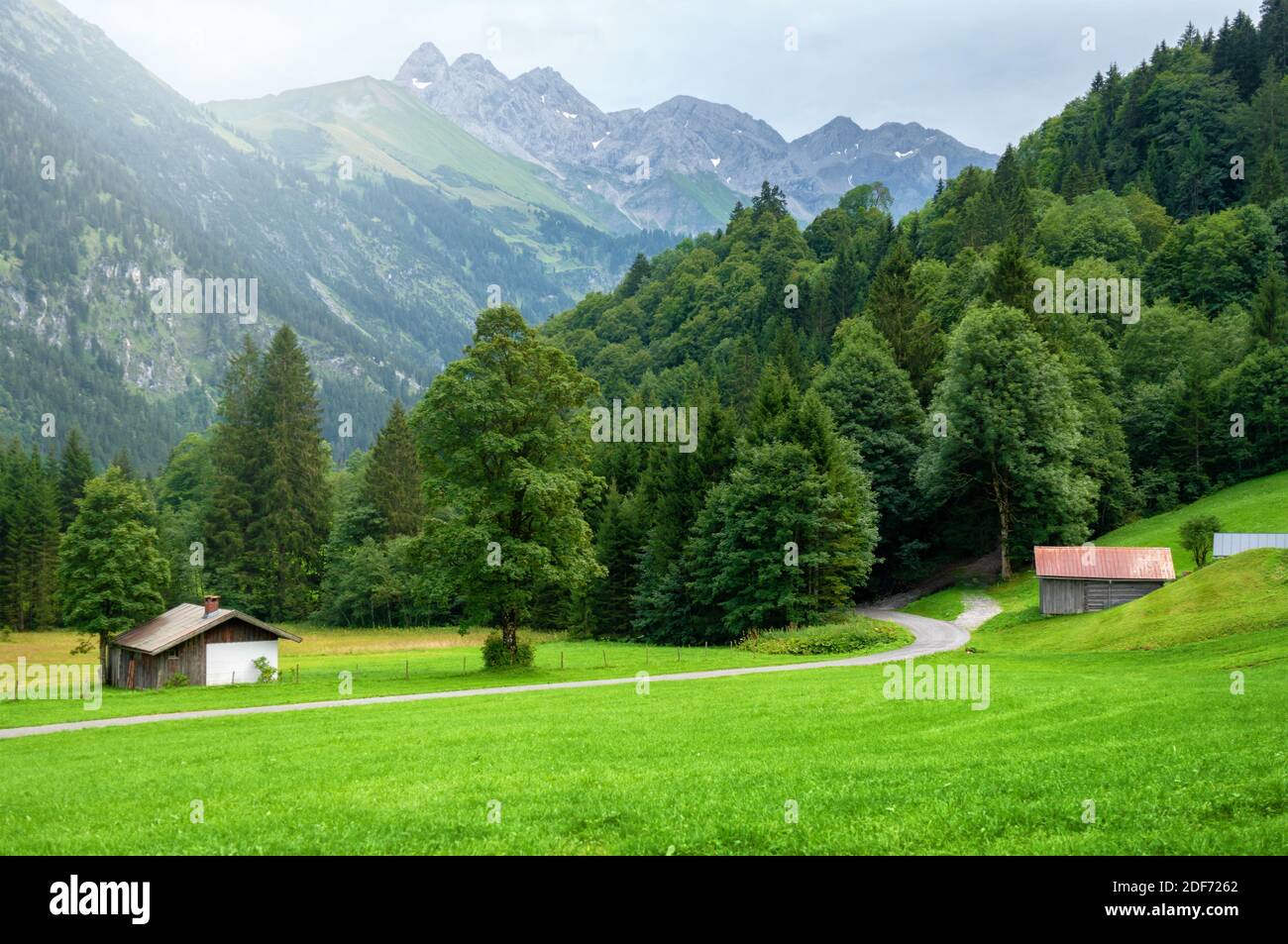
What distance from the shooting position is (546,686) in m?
39.4

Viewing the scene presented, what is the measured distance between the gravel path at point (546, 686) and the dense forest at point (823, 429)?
23.5ft

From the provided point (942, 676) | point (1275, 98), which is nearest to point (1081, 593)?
point (942, 676)

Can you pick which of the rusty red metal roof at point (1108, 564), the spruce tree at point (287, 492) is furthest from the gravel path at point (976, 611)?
the spruce tree at point (287, 492)

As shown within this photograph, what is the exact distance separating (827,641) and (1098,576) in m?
16.4

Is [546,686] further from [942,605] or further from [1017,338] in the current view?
[1017,338]

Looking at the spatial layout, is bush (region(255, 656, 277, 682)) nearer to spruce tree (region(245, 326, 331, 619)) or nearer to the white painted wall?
the white painted wall

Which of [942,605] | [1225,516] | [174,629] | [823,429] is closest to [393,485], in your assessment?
[174,629]

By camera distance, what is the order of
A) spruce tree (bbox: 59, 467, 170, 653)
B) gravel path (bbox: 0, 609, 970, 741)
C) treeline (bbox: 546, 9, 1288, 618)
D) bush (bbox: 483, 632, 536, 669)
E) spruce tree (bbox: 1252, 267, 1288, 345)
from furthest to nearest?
spruce tree (bbox: 1252, 267, 1288, 345), treeline (bbox: 546, 9, 1288, 618), spruce tree (bbox: 59, 467, 170, 653), bush (bbox: 483, 632, 536, 669), gravel path (bbox: 0, 609, 970, 741)

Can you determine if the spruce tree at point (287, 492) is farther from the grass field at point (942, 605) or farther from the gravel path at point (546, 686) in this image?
the gravel path at point (546, 686)

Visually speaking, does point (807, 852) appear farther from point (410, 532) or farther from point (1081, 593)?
point (410, 532)

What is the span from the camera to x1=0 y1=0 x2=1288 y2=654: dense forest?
4781 cm

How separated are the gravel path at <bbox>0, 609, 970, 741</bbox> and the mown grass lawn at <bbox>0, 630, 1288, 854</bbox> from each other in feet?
13.0

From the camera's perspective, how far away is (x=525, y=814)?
526 inches

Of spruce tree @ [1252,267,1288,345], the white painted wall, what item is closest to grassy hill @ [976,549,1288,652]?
the white painted wall
